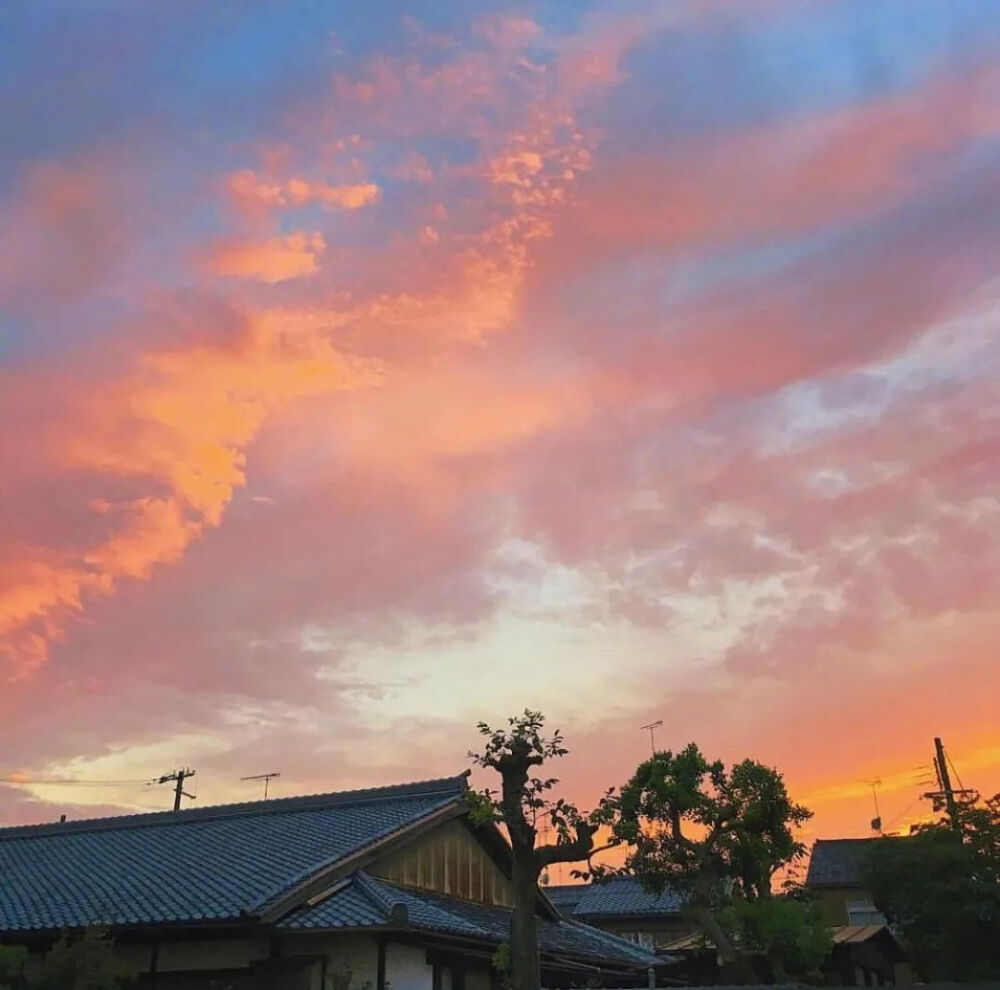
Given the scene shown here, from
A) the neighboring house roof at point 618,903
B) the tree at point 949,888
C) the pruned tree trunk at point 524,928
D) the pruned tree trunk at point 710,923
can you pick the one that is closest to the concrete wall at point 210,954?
the pruned tree trunk at point 524,928

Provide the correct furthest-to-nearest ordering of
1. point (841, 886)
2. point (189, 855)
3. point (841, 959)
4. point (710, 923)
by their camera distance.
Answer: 1. point (841, 886)
2. point (841, 959)
3. point (189, 855)
4. point (710, 923)

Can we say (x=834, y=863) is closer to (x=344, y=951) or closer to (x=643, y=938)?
(x=643, y=938)

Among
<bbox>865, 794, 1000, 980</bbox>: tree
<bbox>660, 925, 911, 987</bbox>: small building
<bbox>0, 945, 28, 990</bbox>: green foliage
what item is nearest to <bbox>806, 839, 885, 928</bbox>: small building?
<bbox>660, 925, 911, 987</bbox>: small building

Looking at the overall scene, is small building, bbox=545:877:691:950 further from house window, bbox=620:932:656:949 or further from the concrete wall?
the concrete wall

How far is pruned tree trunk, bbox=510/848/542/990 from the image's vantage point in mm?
13211

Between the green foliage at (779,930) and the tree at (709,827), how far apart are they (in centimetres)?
52

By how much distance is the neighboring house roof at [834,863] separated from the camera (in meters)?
50.2

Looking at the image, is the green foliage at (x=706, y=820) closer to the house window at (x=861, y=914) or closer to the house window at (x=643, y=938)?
the house window at (x=643, y=938)

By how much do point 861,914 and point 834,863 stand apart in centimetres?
411

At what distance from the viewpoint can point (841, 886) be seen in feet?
164

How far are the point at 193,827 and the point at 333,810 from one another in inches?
192

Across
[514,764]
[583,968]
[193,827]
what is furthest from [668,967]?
[514,764]

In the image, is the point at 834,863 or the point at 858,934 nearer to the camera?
the point at 858,934

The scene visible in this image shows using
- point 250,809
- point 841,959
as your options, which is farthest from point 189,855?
point 841,959
